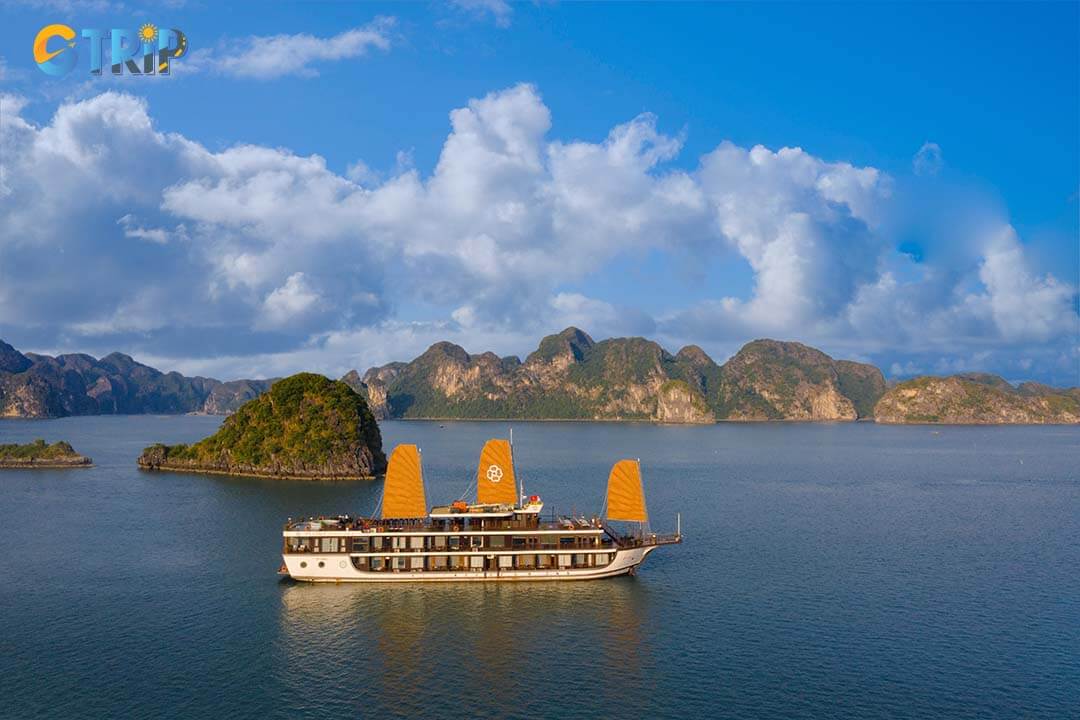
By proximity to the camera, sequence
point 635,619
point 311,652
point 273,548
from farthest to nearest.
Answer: point 273,548
point 635,619
point 311,652

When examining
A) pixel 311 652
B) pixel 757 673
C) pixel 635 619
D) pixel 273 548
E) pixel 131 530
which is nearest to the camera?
pixel 757 673

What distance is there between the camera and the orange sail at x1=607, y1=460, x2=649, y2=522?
2530 inches

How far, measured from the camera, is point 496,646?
46219 mm

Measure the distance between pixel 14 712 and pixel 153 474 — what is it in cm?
10293

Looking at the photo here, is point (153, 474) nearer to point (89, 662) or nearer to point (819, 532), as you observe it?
point (89, 662)

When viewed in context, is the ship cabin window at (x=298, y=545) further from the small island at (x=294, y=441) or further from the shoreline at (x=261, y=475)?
the small island at (x=294, y=441)

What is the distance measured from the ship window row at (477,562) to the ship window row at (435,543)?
72cm

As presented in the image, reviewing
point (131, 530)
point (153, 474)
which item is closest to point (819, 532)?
point (131, 530)

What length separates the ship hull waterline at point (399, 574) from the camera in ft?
198

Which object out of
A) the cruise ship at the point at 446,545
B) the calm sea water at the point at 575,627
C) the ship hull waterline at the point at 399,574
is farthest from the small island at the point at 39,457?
the ship hull waterline at the point at 399,574

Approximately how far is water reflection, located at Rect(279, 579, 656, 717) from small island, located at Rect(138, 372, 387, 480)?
233ft

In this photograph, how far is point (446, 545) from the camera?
61.5 meters

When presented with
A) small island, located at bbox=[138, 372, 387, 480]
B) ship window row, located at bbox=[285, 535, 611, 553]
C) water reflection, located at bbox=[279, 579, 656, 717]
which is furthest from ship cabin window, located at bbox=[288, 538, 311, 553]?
small island, located at bbox=[138, 372, 387, 480]

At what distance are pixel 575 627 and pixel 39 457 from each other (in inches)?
5244
